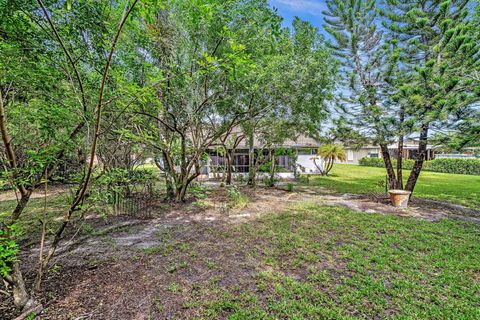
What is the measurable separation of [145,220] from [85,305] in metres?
3.85

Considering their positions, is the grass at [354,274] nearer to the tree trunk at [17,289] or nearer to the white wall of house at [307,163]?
the tree trunk at [17,289]

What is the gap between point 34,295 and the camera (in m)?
2.85

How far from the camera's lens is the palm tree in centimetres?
1798

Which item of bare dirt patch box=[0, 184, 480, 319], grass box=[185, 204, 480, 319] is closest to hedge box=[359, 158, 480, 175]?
bare dirt patch box=[0, 184, 480, 319]

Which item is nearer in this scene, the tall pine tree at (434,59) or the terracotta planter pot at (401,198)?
the tall pine tree at (434,59)

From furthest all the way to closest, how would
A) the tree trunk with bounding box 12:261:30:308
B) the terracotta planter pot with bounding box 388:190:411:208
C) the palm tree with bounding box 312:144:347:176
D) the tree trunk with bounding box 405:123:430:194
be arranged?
the palm tree with bounding box 312:144:347:176 → the terracotta planter pot with bounding box 388:190:411:208 → the tree trunk with bounding box 405:123:430:194 → the tree trunk with bounding box 12:261:30:308

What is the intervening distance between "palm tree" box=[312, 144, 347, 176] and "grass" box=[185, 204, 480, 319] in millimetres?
12340

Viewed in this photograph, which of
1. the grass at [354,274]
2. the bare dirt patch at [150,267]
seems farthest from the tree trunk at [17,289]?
the grass at [354,274]

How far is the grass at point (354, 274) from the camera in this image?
2801mm

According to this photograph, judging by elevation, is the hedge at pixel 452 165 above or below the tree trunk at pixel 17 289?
above

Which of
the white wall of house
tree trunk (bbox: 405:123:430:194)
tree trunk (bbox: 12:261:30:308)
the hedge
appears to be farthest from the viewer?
the white wall of house

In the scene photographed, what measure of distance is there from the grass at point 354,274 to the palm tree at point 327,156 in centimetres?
1234

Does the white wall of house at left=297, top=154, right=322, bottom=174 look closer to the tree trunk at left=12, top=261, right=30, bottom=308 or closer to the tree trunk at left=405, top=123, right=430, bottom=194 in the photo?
the tree trunk at left=405, top=123, right=430, bottom=194

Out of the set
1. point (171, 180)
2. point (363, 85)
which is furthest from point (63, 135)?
point (363, 85)
